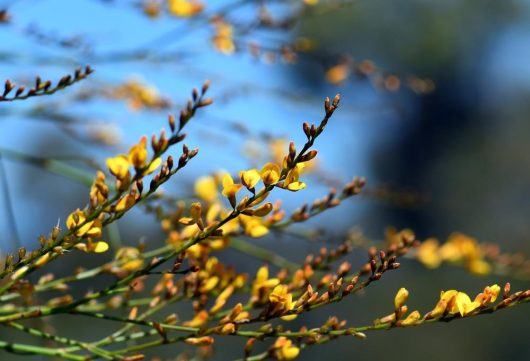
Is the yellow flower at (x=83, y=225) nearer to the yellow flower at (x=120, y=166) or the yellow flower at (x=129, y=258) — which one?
the yellow flower at (x=120, y=166)

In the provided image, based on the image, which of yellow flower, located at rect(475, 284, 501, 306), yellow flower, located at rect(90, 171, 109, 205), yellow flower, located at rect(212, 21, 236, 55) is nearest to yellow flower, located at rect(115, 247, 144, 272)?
yellow flower, located at rect(90, 171, 109, 205)

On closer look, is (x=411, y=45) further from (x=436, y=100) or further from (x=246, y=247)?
(x=246, y=247)

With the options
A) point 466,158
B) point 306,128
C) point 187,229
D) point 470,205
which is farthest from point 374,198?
point 466,158

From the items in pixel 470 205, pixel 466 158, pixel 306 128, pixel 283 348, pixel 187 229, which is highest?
pixel 466 158

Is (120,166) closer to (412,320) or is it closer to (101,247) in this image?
(101,247)

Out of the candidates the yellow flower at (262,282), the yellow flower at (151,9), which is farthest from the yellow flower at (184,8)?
the yellow flower at (262,282)

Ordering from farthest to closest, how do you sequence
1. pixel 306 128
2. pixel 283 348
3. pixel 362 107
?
pixel 362 107 < pixel 283 348 < pixel 306 128
